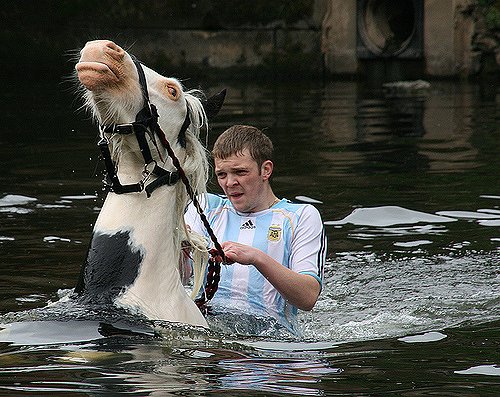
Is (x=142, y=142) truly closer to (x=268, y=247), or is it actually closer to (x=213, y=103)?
(x=213, y=103)

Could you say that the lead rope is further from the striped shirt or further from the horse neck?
the striped shirt

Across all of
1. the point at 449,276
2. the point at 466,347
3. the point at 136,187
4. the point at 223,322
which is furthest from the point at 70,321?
the point at 449,276

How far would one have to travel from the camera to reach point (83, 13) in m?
20.7

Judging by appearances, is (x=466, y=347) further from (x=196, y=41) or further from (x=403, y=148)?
(x=196, y=41)

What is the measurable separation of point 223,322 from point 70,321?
87 cm

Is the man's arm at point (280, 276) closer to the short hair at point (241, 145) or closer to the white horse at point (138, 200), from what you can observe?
the white horse at point (138, 200)

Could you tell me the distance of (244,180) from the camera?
17.4 feet

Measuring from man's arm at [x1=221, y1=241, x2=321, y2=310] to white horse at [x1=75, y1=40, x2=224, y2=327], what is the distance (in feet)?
0.96

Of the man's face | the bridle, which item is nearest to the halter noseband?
the bridle

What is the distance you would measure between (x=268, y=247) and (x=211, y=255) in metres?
0.56

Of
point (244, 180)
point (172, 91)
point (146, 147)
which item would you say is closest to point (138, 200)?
point (146, 147)

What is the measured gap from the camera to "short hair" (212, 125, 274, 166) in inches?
207

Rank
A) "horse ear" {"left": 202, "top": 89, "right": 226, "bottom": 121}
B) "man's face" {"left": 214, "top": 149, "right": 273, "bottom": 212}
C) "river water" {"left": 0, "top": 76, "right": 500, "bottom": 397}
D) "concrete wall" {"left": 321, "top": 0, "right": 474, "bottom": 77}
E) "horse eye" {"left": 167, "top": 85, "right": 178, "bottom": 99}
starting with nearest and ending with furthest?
"river water" {"left": 0, "top": 76, "right": 500, "bottom": 397}
"horse eye" {"left": 167, "top": 85, "right": 178, "bottom": 99}
"horse ear" {"left": 202, "top": 89, "right": 226, "bottom": 121}
"man's face" {"left": 214, "top": 149, "right": 273, "bottom": 212}
"concrete wall" {"left": 321, "top": 0, "right": 474, "bottom": 77}

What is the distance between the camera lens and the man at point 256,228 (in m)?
5.25
